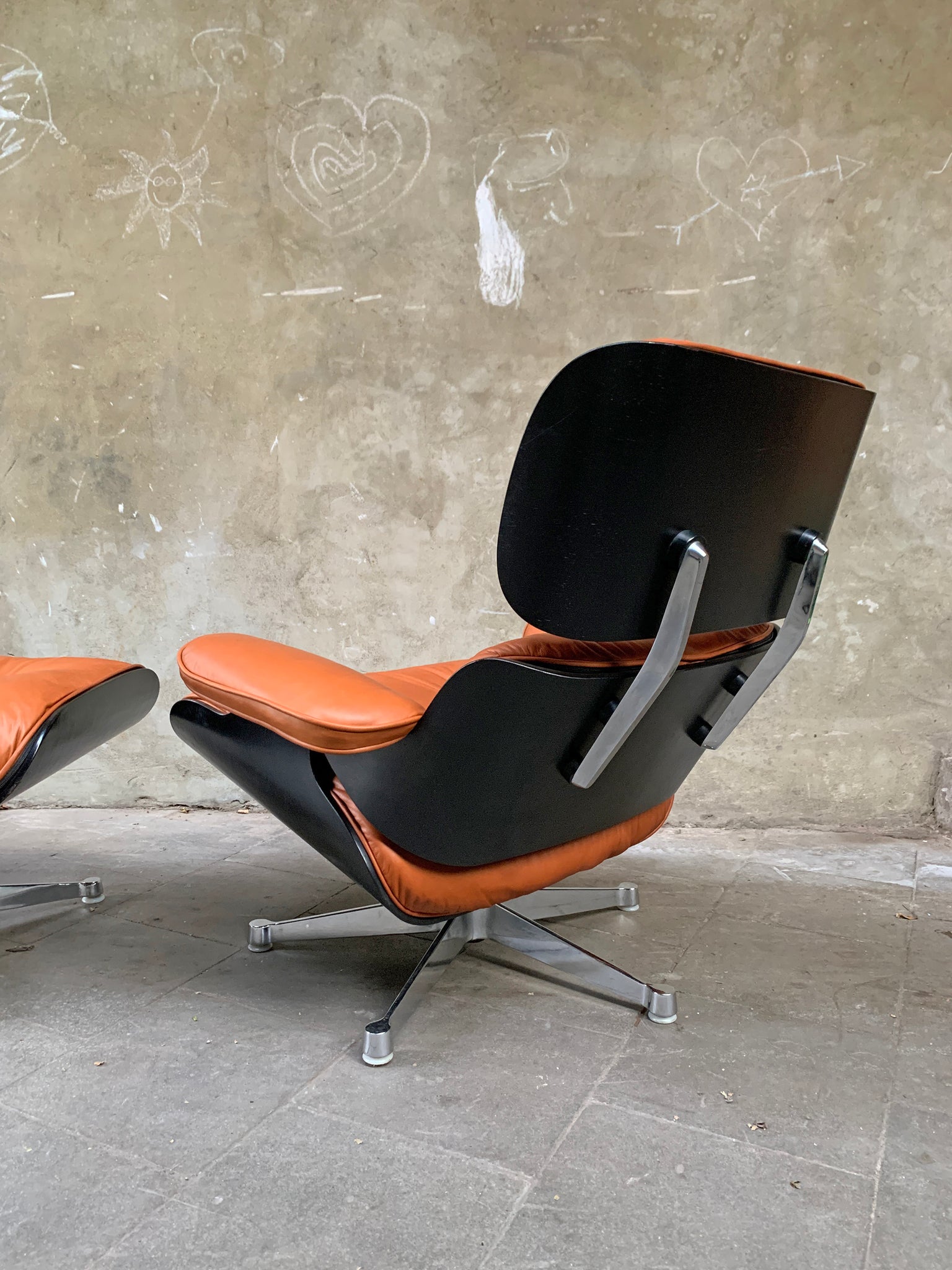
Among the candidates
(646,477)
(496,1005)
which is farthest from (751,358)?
(496,1005)

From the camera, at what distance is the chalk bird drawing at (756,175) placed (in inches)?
95.5

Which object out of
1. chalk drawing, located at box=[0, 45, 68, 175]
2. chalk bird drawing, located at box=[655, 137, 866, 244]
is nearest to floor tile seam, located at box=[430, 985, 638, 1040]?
chalk bird drawing, located at box=[655, 137, 866, 244]

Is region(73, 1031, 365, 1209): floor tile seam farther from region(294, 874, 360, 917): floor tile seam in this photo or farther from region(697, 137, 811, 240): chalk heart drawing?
region(697, 137, 811, 240): chalk heart drawing

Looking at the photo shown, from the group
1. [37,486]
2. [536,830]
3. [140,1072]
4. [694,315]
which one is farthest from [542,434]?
[37,486]

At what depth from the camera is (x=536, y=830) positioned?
1.42m

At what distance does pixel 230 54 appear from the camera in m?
2.57

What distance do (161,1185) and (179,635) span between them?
1.83m

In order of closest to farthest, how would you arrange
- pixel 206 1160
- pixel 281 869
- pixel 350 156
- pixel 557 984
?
1. pixel 206 1160
2. pixel 557 984
3. pixel 281 869
4. pixel 350 156

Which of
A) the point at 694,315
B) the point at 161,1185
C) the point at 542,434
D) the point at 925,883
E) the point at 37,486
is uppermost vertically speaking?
the point at 694,315

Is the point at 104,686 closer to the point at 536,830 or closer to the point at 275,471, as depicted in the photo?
the point at 536,830

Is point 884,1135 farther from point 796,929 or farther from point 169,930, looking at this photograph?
point 169,930

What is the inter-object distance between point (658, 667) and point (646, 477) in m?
0.25

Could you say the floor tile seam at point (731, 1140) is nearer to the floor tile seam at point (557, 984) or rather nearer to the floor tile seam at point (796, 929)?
the floor tile seam at point (557, 984)

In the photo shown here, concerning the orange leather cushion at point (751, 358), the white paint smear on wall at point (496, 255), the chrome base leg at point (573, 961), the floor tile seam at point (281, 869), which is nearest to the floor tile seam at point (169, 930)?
the floor tile seam at point (281, 869)
